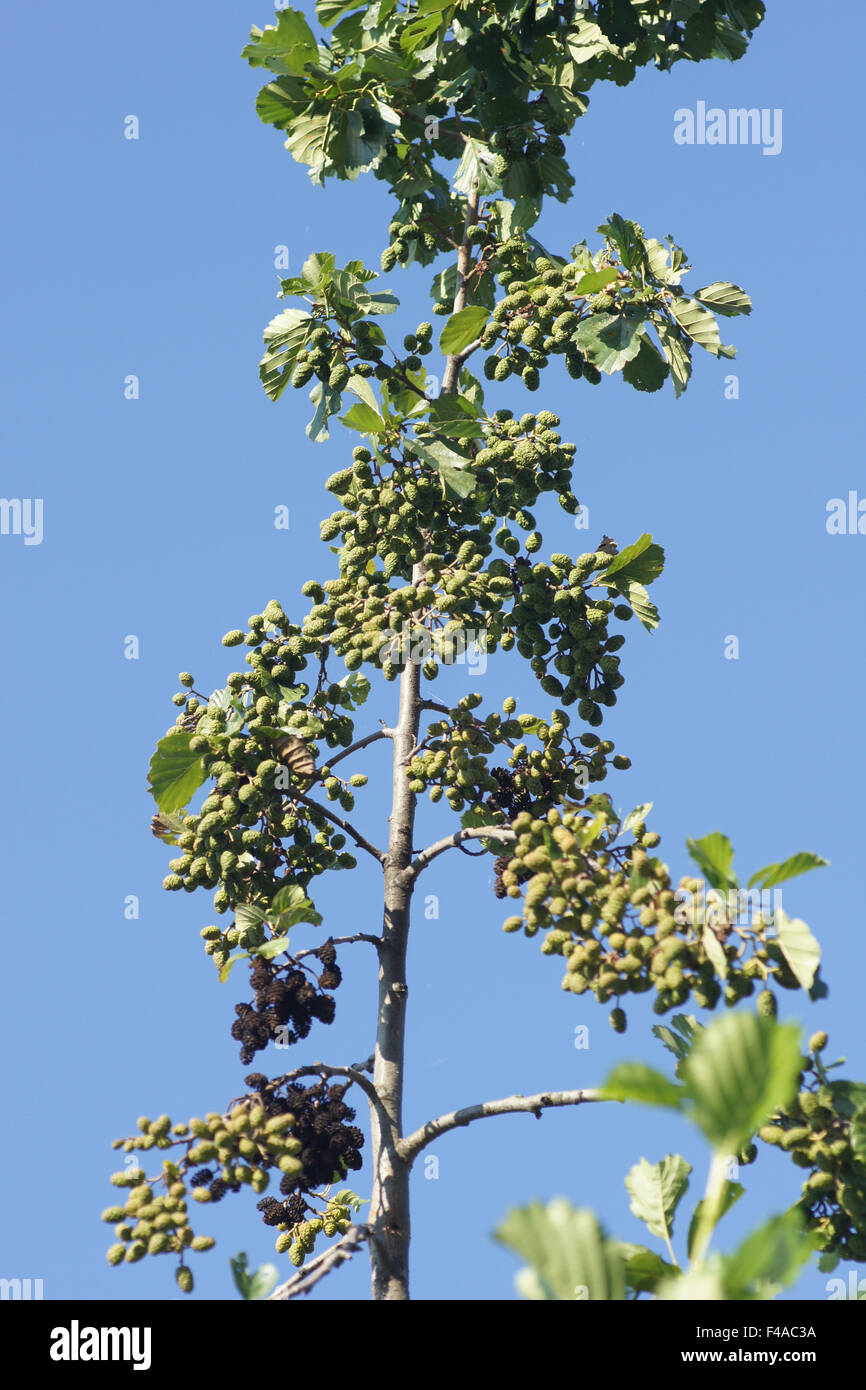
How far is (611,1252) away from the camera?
3.03 metres

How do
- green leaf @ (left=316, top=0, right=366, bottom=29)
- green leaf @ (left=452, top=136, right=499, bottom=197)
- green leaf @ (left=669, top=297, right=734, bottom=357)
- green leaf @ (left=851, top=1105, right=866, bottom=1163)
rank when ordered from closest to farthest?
1. green leaf @ (left=851, top=1105, right=866, bottom=1163)
2. green leaf @ (left=669, top=297, right=734, bottom=357)
3. green leaf @ (left=316, top=0, right=366, bottom=29)
4. green leaf @ (left=452, top=136, right=499, bottom=197)

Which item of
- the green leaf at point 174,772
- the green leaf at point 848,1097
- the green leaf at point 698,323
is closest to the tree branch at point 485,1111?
the green leaf at point 848,1097

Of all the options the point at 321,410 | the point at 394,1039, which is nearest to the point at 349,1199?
the point at 394,1039

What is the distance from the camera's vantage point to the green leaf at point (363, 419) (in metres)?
6.84

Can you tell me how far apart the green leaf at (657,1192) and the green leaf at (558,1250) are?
190cm

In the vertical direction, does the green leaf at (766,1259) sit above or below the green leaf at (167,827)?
below

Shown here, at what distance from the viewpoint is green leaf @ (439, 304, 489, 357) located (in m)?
7.25

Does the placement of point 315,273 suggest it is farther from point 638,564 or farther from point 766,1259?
point 766,1259

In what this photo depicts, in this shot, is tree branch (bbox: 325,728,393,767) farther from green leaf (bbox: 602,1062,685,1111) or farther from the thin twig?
green leaf (bbox: 602,1062,685,1111)

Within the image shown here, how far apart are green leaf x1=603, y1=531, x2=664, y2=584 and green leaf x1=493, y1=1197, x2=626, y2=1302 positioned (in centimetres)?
404

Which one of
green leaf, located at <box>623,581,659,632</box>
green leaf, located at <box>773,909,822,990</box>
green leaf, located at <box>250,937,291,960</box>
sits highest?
green leaf, located at <box>623,581,659,632</box>

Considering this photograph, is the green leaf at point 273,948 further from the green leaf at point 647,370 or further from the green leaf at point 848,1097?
the green leaf at point 647,370

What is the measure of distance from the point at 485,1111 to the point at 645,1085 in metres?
3.35

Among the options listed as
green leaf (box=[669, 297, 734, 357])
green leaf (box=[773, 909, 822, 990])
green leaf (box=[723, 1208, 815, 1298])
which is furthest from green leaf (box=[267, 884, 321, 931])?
green leaf (box=[723, 1208, 815, 1298])
